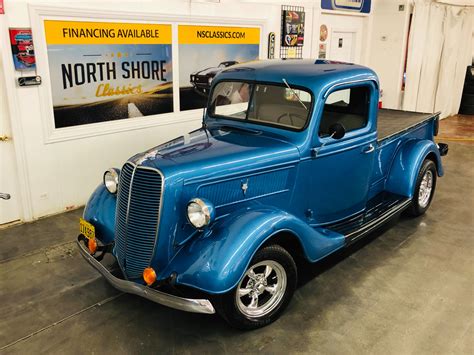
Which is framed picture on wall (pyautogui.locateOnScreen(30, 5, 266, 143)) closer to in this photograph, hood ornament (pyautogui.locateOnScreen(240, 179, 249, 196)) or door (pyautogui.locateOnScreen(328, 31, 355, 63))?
door (pyautogui.locateOnScreen(328, 31, 355, 63))

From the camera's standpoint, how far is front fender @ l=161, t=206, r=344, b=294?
8.72 ft

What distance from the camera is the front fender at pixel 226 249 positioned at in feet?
8.72

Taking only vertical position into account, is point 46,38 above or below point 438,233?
above

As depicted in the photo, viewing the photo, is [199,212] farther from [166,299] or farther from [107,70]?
[107,70]

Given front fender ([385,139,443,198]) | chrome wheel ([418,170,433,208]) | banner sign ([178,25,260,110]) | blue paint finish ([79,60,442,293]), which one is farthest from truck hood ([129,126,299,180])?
banner sign ([178,25,260,110])

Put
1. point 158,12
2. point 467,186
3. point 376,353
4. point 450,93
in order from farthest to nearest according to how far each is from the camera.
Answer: point 450,93
point 467,186
point 158,12
point 376,353

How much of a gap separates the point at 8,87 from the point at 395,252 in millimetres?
4215

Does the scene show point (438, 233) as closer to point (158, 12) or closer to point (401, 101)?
point (158, 12)

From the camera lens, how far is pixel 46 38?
4.64 metres

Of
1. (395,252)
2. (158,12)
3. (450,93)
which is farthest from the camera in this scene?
Answer: (450,93)

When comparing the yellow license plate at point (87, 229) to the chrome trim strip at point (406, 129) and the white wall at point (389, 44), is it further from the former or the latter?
the white wall at point (389, 44)

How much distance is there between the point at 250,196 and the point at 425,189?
2873mm

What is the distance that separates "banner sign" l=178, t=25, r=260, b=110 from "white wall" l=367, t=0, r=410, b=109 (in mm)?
3956

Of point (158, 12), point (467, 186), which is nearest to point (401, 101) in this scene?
point (467, 186)
